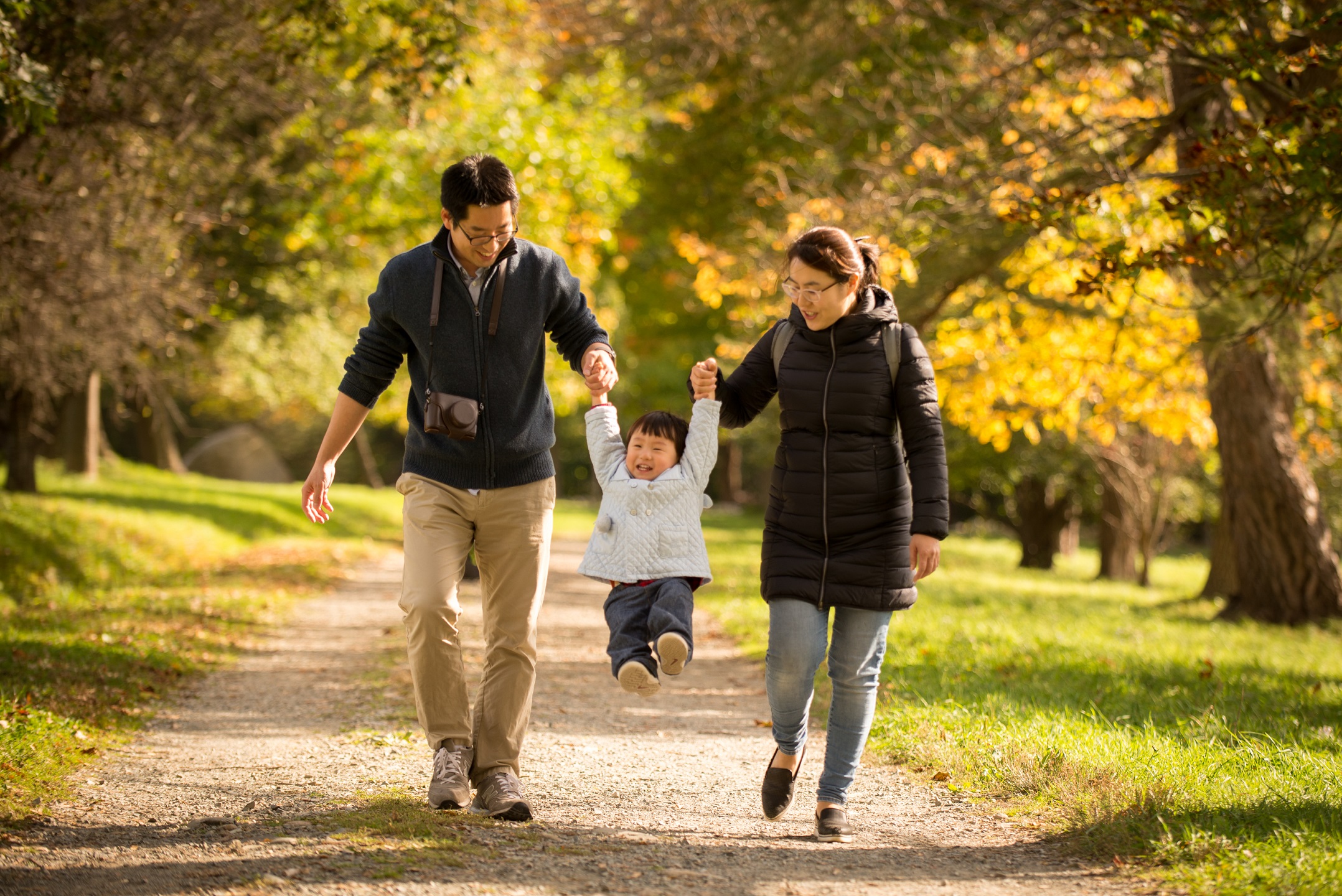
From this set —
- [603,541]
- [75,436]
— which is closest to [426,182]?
[75,436]

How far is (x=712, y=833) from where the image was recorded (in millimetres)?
4172

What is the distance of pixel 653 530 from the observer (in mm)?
4328

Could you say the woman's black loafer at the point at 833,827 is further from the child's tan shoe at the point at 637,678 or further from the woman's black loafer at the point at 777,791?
the child's tan shoe at the point at 637,678

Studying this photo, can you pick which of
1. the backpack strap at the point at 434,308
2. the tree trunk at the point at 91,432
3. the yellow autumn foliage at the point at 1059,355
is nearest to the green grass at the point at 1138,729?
the yellow autumn foliage at the point at 1059,355

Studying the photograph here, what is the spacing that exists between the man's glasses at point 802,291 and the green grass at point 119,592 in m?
3.17

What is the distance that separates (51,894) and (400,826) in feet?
3.43

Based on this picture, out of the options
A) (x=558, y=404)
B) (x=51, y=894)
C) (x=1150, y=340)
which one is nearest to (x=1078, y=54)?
(x=1150, y=340)

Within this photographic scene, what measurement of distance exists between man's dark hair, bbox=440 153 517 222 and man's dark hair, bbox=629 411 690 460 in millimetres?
956

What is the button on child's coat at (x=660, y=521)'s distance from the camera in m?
4.32

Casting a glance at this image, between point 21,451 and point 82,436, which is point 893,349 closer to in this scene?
point 21,451

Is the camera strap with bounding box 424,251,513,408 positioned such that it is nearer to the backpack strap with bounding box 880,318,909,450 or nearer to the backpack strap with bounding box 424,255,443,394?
the backpack strap with bounding box 424,255,443,394

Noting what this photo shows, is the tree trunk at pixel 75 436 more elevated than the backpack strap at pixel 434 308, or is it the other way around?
the backpack strap at pixel 434 308

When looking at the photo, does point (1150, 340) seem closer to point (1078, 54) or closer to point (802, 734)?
point (1078, 54)

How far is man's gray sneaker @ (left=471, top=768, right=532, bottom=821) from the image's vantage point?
13.7 feet
